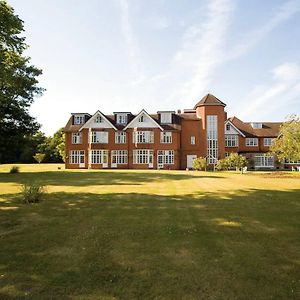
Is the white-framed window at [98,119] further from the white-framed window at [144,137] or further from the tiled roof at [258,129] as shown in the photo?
the tiled roof at [258,129]

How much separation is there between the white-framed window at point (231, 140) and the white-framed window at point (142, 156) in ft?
50.3

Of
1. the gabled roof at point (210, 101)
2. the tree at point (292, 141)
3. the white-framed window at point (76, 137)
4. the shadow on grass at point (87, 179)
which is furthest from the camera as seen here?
the white-framed window at point (76, 137)

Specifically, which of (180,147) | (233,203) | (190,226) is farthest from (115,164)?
(190,226)

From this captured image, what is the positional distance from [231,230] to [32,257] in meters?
5.20

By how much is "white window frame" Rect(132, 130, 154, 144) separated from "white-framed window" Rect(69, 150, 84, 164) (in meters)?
9.48

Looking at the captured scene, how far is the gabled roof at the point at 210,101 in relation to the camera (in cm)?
5322

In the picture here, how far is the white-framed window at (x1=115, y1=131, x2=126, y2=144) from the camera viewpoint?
53500mm

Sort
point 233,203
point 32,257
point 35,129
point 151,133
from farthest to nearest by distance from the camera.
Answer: point 151,133
point 35,129
point 233,203
point 32,257

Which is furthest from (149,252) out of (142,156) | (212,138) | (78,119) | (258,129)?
(258,129)

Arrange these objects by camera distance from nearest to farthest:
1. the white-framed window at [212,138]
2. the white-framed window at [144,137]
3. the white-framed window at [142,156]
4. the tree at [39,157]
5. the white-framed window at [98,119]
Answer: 1. the white-framed window at [144,137]
2. the white-framed window at [142,156]
3. the white-framed window at [98,119]
4. the white-framed window at [212,138]
5. the tree at [39,157]

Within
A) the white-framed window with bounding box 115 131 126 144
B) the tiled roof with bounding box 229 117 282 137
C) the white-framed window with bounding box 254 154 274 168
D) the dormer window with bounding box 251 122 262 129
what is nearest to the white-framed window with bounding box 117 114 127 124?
the white-framed window with bounding box 115 131 126 144

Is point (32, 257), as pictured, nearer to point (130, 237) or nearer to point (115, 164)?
point (130, 237)

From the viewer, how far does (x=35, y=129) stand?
117 feet

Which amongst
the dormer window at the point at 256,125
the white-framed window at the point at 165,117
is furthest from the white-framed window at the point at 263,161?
the white-framed window at the point at 165,117
